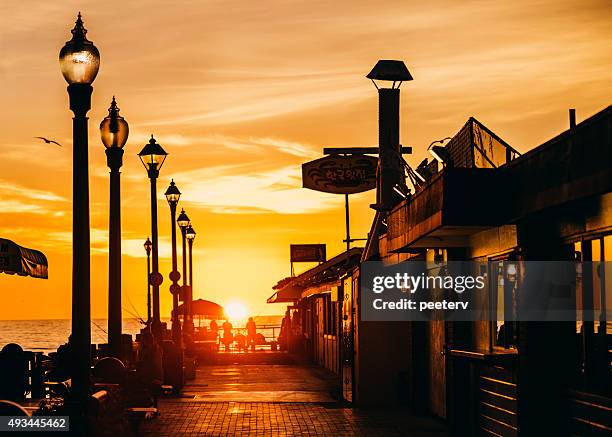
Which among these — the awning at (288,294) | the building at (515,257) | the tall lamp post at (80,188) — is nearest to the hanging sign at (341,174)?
the building at (515,257)

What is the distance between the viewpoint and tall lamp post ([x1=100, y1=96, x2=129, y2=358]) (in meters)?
14.6

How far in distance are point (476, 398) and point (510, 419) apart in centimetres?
227

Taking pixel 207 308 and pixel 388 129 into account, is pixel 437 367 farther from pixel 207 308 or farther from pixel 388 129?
pixel 207 308

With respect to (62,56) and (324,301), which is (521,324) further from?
(324,301)

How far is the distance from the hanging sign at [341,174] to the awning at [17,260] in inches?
364

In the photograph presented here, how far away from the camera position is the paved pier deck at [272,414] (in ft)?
59.9

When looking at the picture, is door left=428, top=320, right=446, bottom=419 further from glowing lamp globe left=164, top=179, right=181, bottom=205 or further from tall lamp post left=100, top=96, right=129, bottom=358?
glowing lamp globe left=164, top=179, right=181, bottom=205

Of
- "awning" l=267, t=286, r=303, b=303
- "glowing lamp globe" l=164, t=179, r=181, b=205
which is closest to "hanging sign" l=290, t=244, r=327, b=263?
"awning" l=267, t=286, r=303, b=303

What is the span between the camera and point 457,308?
1773cm

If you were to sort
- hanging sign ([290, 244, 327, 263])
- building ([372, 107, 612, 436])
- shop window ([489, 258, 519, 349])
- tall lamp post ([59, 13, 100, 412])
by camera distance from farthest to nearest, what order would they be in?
hanging sign ([290, 244, 327, 263])
shop window ([489, 258, 519, 349])
building ([372, 107, 612, 436])
tall lamp post ([59, 13, 100, 412])

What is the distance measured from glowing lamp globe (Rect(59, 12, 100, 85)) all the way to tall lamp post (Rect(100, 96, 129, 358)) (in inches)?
129

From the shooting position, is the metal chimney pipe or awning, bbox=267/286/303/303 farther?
awning, bbox=267/286/303/303

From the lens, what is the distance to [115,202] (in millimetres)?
15117

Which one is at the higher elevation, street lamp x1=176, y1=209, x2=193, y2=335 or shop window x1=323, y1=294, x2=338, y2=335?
street lamp x1=176, y1=209, x2=193, y2=335
